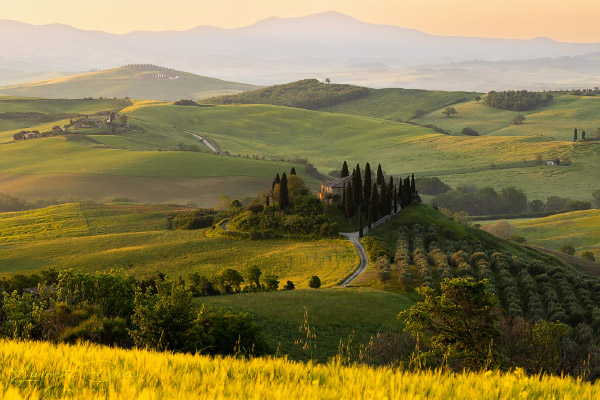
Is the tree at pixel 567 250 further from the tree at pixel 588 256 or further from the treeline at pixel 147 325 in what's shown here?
the treeline at pixel 147 325

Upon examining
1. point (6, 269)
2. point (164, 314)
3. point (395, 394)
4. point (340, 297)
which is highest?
point (395, 394)

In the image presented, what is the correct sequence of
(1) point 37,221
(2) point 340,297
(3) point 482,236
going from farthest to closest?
(1) point 37,221 → (3) point 482,236 → (2) point 340,297

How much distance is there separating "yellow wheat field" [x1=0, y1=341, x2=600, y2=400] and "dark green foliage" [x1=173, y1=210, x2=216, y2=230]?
10678cm

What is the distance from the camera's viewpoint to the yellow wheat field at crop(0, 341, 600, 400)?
28.2 ft

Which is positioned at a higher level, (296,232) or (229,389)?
(229,389)

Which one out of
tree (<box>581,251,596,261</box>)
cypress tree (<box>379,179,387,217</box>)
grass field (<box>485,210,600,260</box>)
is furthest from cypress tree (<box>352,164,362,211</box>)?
grass field (<box>485,210,600,260</box>)

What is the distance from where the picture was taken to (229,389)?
8945mm

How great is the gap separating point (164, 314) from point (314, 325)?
24076mm

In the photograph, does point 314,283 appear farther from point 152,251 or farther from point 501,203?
point 501,203

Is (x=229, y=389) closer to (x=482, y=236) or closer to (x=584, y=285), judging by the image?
(x=584, y=285)

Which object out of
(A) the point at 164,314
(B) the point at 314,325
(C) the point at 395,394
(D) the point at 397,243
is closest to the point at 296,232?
(D) the point at 397,243

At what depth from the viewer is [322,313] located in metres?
49.1

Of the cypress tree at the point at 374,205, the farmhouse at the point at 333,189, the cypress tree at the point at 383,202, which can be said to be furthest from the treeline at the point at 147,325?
the farmhouse at the point at 333,189

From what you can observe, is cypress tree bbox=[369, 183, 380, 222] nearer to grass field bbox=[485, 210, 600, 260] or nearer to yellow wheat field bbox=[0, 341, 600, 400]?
grass field bbox=[485, 210, 600, 260]
